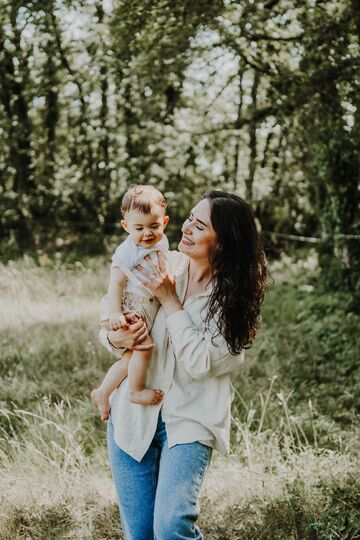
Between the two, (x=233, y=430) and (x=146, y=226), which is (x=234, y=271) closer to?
(x=146, y=226)

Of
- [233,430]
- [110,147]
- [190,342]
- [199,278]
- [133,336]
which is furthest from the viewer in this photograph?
[110,147]

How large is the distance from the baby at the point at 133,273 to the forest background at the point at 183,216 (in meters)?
1.19

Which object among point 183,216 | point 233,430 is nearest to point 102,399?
point 233,430

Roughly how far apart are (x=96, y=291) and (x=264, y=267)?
587cm

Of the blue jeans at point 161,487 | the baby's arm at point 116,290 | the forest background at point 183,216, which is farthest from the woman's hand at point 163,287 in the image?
the forest background at point 183,216

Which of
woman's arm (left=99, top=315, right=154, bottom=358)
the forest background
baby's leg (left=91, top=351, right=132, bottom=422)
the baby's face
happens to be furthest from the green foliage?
woman's arm (left=99, top=315, right=154, bottom=358)

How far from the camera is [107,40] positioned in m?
6.47

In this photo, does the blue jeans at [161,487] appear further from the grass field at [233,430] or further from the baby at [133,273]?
the grass field at [233,430]

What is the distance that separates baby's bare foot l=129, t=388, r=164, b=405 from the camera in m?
2.29

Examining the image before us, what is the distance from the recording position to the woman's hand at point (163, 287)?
2.27 m

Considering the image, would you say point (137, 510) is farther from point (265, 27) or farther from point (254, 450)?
point (265, 27)

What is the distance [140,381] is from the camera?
2312 millimetres

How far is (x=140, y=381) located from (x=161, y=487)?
15.7 inches

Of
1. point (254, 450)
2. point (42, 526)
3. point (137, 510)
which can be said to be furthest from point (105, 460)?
point (137, 510)
